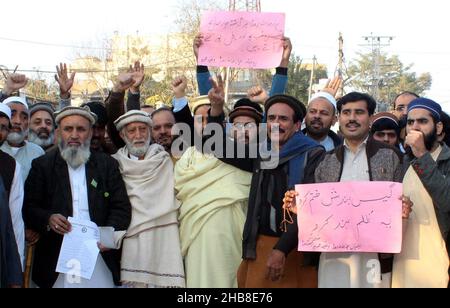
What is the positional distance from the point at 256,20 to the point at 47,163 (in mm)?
2064

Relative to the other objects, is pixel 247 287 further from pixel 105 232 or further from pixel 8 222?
pixel 8 222

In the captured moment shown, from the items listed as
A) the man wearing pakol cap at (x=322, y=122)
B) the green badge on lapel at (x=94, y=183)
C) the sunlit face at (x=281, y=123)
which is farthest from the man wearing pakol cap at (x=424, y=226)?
the green badge on lapel at (x=94, y=183)

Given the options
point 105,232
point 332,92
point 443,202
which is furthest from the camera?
point 332,92

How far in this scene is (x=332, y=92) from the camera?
20.3 feet

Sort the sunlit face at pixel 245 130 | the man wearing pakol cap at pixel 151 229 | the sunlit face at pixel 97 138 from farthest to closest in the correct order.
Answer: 1. the sunlit face at pixel 97 138
2. the sunlit face at pixel 245 130
3. the man wearing pakol cap at pixel 151 229

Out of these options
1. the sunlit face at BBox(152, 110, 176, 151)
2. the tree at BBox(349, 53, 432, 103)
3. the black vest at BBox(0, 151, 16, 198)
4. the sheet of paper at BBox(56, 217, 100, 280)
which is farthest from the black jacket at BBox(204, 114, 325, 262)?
the tree at BBox(349, 53, 432, 103)

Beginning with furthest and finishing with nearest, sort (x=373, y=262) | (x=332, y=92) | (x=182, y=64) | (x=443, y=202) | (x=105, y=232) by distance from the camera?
(x=182, y=64) → (x=332, y=92) → (x=105, y=232) → (x=373, y=262) → (x=443, y=202)

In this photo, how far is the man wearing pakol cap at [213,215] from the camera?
15.9 feet

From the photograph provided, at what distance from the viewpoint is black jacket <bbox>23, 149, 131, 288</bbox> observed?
4805 millimetres

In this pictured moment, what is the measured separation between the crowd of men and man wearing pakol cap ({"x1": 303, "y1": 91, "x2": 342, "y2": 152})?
0.08 feet

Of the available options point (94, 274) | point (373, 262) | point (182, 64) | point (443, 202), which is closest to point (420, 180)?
point (443, 202)

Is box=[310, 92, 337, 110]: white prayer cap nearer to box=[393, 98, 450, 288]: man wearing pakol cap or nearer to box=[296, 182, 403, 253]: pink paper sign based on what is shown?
box=[393, 98, 450, 288]: man wearing pakol cap

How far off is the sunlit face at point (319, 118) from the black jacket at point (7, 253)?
8.51ft

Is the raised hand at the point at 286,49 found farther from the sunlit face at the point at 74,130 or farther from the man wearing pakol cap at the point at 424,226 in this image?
the sunlit face at the point at 74,130
